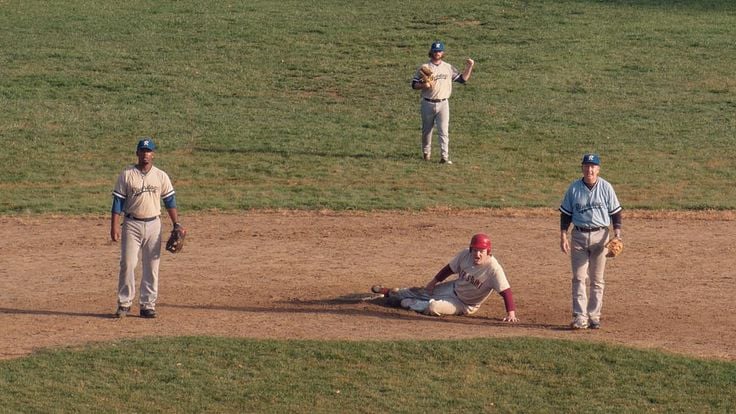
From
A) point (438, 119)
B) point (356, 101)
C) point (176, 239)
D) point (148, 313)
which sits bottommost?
point (148, 313)

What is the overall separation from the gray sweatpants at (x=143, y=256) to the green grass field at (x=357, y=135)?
1.27 meters

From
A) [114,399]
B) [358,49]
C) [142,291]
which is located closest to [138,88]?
[358,49]

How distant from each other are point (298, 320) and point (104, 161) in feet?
35.6

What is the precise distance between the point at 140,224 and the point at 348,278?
3.54m

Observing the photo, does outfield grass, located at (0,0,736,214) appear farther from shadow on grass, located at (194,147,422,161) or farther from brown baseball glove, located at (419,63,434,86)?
brown baseball glove, located at (419,63,434,86)

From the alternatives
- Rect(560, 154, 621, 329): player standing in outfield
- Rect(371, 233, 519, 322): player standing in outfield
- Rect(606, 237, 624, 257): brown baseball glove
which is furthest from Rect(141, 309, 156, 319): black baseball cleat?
Rect(606, 237, 624, 257): brown baseball glove

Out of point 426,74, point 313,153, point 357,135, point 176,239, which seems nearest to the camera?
point 176,239

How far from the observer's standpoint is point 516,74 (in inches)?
1244

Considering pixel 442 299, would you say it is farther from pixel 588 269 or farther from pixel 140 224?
pixel 140 224

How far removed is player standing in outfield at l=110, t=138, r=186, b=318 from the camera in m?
15.1

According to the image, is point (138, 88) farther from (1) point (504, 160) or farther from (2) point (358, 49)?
(1) point (504, 160)

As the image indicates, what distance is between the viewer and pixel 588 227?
47.8 feet

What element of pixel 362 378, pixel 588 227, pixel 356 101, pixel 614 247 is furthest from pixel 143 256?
pixel 356 101

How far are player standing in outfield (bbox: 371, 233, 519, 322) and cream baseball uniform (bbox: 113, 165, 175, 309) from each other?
2925 millimetres
